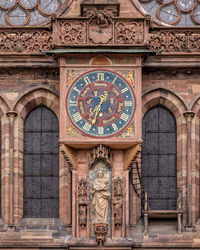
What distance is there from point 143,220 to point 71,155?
2.54 metres

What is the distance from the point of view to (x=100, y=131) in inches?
1391

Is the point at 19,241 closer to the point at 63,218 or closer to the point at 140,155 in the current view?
the point at 63,218

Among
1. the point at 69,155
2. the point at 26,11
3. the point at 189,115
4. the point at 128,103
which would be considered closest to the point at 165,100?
the point at 189,115

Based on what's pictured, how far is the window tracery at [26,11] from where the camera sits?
124ft

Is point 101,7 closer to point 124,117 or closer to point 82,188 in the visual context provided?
point 124,117

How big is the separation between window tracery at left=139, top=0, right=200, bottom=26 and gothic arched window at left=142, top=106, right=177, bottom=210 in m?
2.68

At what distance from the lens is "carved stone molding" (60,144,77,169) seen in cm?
3512

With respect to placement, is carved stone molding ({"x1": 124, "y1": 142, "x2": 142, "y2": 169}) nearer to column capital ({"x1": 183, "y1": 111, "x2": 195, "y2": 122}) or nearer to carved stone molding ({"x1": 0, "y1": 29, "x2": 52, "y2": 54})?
column capital ({"x1": 183, "y1": 111, "x2": 195, "y2": 122})

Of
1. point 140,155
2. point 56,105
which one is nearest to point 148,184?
point 140,155

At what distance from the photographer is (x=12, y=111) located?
36438 mm

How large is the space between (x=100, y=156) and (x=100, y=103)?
53.2 inches

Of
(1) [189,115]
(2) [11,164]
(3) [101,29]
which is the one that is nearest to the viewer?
(3) [101,29]

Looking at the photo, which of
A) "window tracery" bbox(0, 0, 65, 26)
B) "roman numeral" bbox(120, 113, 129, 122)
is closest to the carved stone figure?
"roman numeral" bbox(120, 113, 129, 122)

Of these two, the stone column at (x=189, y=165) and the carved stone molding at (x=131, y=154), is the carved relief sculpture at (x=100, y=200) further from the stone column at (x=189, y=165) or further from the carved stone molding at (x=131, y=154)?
the stone column at (x=189, y=165)
